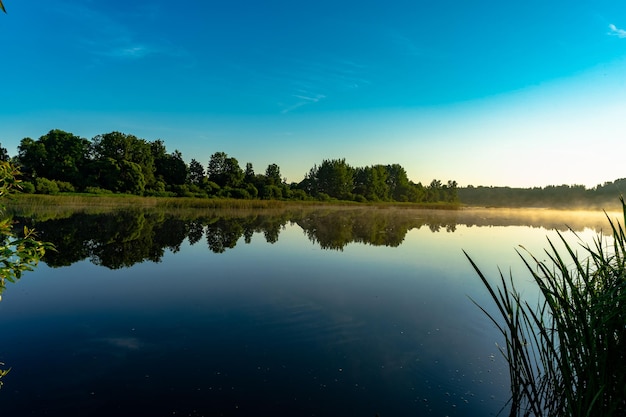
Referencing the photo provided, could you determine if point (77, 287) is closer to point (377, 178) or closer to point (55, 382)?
point (55, 382)

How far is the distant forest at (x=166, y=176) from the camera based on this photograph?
3014 inches

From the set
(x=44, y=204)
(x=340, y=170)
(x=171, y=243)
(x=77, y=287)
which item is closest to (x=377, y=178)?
(x=340, y=170)

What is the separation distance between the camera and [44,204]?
44000 millimetres

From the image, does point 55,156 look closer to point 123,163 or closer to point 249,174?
point 123,163

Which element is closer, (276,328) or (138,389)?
(138,389)

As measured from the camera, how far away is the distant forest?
76.6 m

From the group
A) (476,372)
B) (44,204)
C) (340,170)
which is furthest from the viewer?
(340,170)

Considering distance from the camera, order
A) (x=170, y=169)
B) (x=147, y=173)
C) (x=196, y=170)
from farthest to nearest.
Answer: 1. (x=196, y=170)
2. (x=170, y=169)
3. (x=147, y=173)

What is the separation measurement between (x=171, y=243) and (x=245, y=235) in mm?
5592

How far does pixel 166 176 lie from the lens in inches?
3720

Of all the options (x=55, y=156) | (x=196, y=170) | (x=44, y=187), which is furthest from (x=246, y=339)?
(x=196, y=170)

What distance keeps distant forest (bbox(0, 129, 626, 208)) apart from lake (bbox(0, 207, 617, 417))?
56.9m

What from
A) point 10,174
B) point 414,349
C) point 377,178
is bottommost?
point 414,349

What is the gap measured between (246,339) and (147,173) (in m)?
89.4
